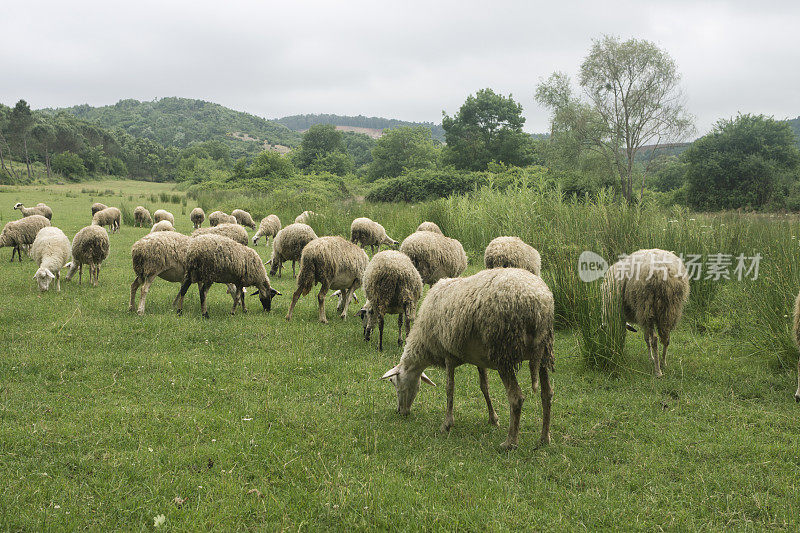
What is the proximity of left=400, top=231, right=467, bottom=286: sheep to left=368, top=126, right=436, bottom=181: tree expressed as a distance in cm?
5228

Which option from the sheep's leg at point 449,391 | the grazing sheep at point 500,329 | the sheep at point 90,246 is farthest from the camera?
the sheep at point 90,246

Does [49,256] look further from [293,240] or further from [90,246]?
[293,240]

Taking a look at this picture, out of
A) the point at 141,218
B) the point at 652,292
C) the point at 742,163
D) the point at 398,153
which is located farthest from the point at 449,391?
the point at 398,153

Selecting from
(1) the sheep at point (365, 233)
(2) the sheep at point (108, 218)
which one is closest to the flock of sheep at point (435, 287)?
(1) the sheep at point (365, 233)

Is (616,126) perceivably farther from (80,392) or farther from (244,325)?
(80,392)


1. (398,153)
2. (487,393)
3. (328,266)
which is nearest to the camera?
(487,393)

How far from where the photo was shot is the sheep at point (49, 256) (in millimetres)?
10016

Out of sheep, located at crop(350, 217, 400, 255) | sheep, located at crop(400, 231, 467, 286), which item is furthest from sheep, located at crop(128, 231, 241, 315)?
sheep, located at crop(350, 217, 400, 255)

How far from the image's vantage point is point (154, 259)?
8.59 meters

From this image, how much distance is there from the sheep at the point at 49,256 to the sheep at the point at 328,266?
5679mm

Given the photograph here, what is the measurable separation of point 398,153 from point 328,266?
5531 cm

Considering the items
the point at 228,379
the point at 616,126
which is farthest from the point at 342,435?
the point at 616,126

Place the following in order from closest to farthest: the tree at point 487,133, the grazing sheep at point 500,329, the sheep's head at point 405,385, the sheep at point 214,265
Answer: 1. the grazing sheep at point 500,329
2. the sheep's head at point 405,385
3. the sheep at point 214,265
4. the tree at point 487,133

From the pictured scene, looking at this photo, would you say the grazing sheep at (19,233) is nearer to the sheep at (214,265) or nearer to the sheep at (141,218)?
the sheep at (214,265)
